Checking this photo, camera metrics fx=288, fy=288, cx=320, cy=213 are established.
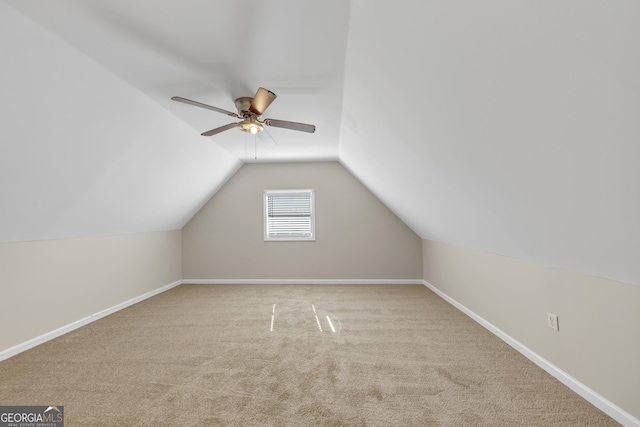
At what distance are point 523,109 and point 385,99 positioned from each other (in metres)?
1.09

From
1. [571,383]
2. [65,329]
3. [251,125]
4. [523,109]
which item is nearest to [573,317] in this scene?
[571,383]

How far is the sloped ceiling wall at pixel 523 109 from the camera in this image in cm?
91

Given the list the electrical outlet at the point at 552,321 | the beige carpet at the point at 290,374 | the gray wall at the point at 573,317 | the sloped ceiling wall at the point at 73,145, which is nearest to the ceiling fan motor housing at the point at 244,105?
the sloped ceiling wall at the point at 73,145

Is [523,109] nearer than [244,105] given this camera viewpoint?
Yes

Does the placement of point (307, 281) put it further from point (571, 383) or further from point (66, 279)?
point (571, 383)

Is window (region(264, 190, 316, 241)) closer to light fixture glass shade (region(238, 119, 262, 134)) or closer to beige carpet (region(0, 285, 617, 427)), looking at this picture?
beige carpet (region(0, 285, 617, 427))

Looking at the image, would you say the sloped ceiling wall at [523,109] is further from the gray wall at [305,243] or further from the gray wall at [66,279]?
the gray wall at [66,279]

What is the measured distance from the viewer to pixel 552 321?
2.16 m

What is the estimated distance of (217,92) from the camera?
8.48 feet

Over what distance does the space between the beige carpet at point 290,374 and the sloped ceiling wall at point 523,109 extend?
100cm

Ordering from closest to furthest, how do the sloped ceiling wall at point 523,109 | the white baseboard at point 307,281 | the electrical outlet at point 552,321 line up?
the sloped ceiling wall at point 523,109 < the electrical outlet at point 552,321 < the white baseboard at point 307,281

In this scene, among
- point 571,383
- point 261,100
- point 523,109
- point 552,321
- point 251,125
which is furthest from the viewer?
point 251,125

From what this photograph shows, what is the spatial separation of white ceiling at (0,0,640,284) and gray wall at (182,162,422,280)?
202 centimetres

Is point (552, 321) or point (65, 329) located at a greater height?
point (552, 321)
